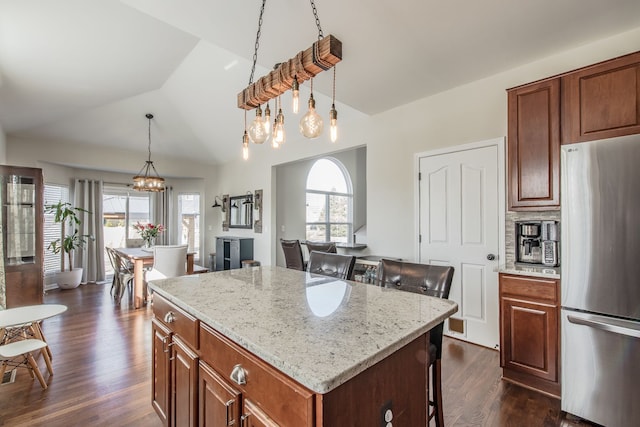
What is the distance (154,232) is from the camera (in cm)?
525

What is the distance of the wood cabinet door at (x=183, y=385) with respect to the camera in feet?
4.47

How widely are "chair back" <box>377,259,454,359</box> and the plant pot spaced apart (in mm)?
6300

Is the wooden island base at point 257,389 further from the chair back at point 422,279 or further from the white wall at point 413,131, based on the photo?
the white wall at point 413,131

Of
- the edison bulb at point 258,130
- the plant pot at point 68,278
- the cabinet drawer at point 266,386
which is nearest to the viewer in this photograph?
the cabinet drawer at point 266,386

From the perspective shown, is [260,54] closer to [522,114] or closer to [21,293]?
[522,114]

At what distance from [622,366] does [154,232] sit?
590 cm

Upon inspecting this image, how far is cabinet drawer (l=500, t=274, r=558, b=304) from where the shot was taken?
218 cm

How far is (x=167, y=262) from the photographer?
4254mm

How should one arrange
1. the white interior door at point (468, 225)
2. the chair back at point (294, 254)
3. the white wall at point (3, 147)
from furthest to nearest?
the white wall at point (3, 147)
the chair back at point (294, 254)
the white interior door at point (468, 225)

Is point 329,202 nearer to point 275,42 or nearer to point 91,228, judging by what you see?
point 275,42

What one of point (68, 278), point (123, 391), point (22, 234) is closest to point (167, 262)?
point (22, 234)

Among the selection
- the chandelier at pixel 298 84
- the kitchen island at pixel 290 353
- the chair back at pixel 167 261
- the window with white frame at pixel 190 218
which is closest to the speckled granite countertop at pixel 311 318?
the kitchen island at pixel 290 353

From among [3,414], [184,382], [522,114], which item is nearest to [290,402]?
[184,382]

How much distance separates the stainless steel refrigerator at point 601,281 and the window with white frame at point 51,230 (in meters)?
7.56
